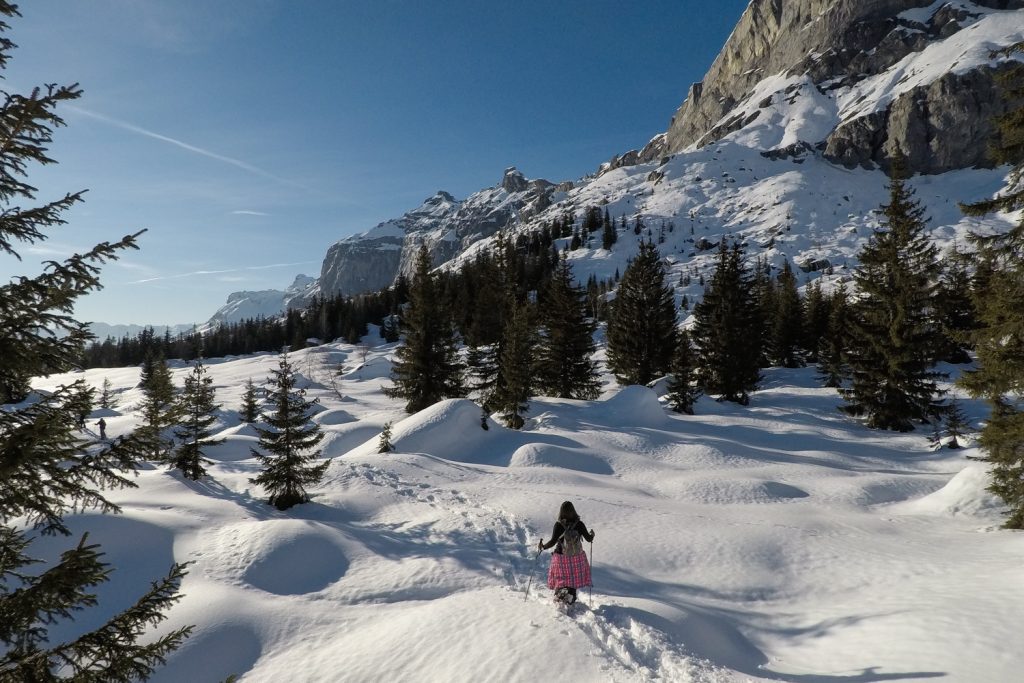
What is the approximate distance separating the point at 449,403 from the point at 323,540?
12.1 metres

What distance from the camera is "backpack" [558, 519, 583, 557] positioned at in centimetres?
798

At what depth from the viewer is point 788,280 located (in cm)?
4191

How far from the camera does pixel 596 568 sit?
388 inches

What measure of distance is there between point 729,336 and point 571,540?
25.4 m

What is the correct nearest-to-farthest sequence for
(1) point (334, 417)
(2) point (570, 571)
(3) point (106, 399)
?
(2) point (570, 571), (1) point (334, 417), (3) point (106, 399)

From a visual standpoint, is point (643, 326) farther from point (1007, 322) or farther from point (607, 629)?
point (607, 629)

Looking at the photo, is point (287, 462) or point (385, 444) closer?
point (287, 462)

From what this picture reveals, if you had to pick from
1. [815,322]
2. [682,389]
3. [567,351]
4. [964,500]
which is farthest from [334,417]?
[815,322]

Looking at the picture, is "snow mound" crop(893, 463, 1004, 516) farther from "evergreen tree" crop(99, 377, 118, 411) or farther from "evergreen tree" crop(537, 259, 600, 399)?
"evergreen tree" crop(99, 377, 118, 411)

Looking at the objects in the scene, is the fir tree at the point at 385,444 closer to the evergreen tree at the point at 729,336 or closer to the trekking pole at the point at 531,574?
the trekking pole at the point at 531,574

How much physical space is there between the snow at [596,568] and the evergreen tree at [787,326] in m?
25.3

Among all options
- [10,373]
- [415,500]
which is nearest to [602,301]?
[415,500]

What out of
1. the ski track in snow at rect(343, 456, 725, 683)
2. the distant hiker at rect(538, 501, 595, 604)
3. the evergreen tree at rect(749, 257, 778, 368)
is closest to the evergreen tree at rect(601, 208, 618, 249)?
the evergreen tree at rect(749, 257, 778, 368)

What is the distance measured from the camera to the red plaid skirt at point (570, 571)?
26.0ft
